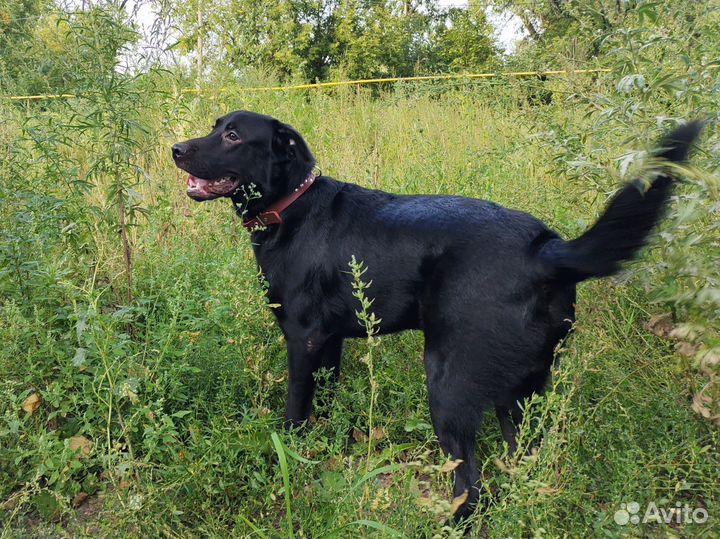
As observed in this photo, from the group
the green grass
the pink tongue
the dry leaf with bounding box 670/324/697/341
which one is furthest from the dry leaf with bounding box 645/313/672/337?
the pink tongue

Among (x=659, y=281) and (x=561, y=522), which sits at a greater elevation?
(x=659, y=281)

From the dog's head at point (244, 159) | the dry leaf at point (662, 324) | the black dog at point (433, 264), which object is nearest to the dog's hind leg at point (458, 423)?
the black dog at point (433, 264)

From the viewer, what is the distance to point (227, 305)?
2861 millimetres

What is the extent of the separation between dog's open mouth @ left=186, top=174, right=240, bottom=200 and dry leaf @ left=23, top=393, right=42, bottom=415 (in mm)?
1184

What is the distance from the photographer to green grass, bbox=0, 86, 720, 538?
2092 mm

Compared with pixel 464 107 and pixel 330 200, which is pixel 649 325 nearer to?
pixel 330 200

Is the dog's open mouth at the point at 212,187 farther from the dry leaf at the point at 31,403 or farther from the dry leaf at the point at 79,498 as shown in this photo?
the dry leaf at the point at 79,498

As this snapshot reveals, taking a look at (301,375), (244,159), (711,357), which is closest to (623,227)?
(711,357)

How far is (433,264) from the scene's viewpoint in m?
2.65

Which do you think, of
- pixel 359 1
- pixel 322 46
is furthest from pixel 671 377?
pixel 359 1

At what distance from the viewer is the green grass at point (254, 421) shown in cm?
209

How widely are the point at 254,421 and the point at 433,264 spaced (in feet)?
3.23

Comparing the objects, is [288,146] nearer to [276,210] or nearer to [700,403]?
[276,210]

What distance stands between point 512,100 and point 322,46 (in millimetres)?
11944
